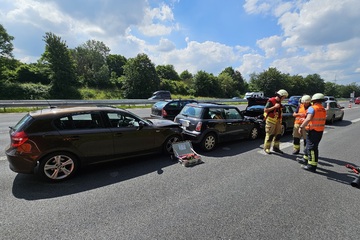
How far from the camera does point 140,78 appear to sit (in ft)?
123

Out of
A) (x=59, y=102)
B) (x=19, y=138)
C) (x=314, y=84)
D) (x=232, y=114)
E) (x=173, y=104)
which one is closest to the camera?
(x=19, y=138)

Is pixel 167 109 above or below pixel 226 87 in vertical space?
below

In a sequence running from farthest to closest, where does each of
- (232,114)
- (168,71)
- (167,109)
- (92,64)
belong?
1. (168,71)
2. (92,64)
3. (167,109)
4. (232,114)

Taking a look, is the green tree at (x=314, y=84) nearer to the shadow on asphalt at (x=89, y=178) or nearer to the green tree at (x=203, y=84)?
the green tree at (x=203, y=84)

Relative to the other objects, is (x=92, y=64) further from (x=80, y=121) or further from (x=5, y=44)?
(x=80, y=121)

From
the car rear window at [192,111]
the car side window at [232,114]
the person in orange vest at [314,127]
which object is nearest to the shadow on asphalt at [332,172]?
the person in orange vest at [314,127]

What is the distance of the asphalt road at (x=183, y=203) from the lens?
2605 mm

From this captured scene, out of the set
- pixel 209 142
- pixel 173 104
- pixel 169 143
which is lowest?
pixel 209 142

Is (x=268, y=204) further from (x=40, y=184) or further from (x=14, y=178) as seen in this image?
(x=14, y=178)

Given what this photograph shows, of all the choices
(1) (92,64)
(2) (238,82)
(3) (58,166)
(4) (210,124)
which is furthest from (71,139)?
(2) (238,82)

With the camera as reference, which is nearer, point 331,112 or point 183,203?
point 183,203

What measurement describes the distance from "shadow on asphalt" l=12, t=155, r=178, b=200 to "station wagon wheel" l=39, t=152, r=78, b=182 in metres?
0.14

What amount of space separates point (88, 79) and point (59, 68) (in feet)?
31.3

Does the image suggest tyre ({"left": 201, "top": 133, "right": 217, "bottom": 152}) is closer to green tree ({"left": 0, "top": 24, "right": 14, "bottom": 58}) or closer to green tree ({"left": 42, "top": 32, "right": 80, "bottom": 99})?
green tree ({"left": 42, "top": 32, "right": 80, "bottom": 99})
